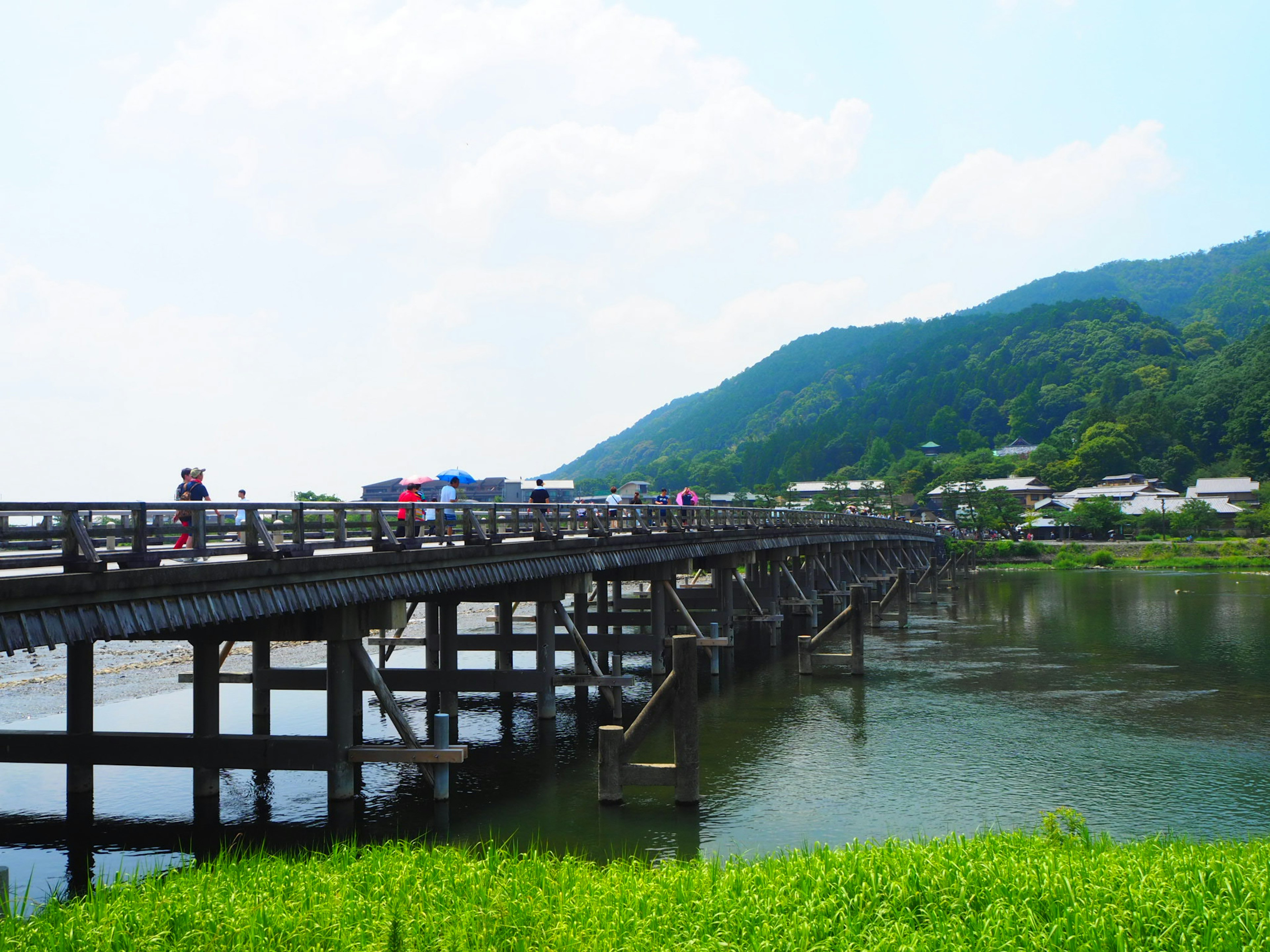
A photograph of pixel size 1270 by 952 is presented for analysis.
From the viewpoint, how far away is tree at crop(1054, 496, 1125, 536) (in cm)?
10812

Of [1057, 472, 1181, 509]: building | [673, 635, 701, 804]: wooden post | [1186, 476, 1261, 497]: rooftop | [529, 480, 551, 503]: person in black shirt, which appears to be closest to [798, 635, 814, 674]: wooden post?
[529, 480, 551, 503]: person in black shirt

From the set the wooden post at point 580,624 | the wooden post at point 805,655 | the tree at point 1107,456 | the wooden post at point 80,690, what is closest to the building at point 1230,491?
the tree at point 1107,456

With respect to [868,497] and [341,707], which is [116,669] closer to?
[341,707]

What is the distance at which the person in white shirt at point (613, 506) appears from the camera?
83.3 feet

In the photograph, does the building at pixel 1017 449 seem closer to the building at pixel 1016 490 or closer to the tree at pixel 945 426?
the tree at pixel 945 426

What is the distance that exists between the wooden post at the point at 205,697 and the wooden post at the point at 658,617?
44.5 ft

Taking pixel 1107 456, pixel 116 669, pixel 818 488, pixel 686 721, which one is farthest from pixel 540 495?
pixel 818 488

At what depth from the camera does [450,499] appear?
22109mm

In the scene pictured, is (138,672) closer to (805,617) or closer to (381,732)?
(381,732)

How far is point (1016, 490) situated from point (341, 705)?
12732 cm

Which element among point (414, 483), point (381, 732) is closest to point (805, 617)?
point (381, 732)

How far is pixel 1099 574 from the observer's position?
282ft

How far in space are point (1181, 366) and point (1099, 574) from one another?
96.9 m

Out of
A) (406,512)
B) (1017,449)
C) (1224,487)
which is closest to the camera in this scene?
(406,512)
